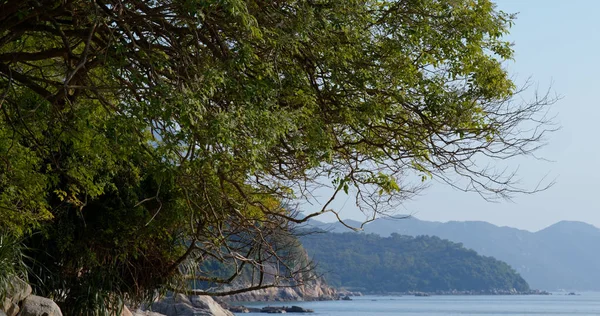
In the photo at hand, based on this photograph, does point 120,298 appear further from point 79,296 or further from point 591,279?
point 591,279

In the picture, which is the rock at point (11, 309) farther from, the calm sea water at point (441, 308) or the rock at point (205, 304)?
the calm sea water at point (441, 308)

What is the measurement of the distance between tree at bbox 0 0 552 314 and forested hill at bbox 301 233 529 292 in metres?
90.7

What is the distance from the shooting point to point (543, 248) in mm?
184500

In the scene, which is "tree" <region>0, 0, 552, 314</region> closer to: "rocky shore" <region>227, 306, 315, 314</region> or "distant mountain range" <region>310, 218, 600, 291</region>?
"rocky shore" <region>227, 306, 315, 314</region>

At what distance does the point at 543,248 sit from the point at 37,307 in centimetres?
18487

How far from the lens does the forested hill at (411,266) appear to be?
332 feet

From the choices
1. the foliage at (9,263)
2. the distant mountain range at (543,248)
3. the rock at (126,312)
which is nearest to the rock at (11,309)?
the foliage at (9,263)

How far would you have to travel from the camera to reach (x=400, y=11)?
26.9 feet

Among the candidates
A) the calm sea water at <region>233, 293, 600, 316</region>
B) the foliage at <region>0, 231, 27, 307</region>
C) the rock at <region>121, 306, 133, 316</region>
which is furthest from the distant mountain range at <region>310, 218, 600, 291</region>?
the foliage at <region>0, 231, 27, 307</region>

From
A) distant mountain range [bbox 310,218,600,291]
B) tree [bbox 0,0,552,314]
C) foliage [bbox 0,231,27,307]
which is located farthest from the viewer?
distant mountain range [bbox 310,218,600,291]

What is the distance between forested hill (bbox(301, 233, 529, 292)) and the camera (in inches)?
3979

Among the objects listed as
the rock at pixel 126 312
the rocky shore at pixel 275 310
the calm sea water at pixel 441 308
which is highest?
the calm sea water at pixel 441 308

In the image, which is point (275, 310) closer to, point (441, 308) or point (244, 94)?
point (441, 308)

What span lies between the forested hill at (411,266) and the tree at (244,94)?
9067 cm
